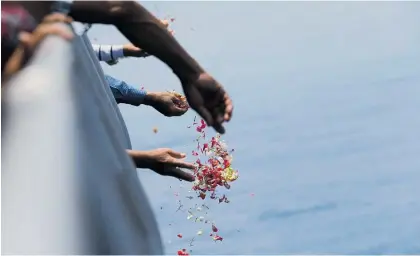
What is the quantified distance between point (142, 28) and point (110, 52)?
4.31ft

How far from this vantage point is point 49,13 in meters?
1.86

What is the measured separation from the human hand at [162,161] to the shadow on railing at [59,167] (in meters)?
0.51

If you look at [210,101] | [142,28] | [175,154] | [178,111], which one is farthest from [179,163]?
[178,111]

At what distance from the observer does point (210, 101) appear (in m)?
2.04

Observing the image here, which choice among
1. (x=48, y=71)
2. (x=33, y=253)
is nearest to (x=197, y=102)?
(x=48, y=71)

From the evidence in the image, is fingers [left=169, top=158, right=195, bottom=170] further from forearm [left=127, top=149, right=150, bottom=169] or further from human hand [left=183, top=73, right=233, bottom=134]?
human hand [left=183, top=73, right=233, bottom=134]

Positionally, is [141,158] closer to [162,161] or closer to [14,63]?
[162,161]

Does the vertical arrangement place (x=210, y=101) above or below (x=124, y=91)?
above

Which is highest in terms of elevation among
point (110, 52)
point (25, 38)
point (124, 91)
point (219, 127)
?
point (25, 38)

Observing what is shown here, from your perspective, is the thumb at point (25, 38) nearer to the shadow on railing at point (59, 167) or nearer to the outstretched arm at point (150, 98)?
the shadow on railing at point (59, 167)

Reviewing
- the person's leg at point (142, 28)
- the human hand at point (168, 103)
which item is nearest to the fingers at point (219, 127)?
the person's leg at point (142, 28)

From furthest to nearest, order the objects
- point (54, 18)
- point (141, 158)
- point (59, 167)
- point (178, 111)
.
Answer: point (178, 111) < point (141, 158) < point (54, 18) < point (59, 167)

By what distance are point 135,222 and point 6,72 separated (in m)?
0.45

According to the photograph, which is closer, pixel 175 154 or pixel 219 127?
pixel 219 127
